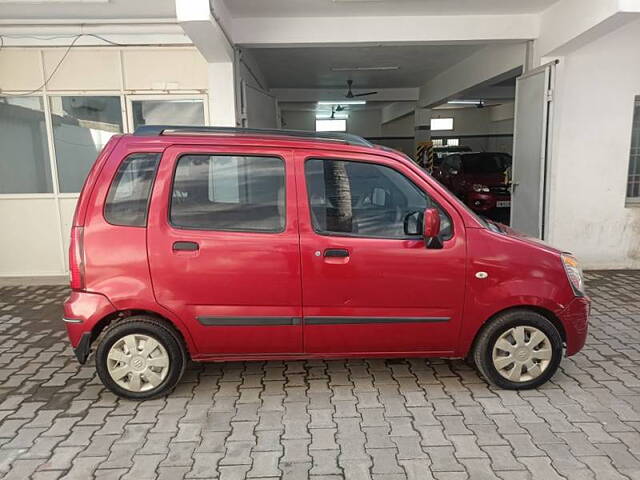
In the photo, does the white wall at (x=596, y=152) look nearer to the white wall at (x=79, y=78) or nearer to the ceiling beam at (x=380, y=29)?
the ceiling beam at (x=380, y=29)

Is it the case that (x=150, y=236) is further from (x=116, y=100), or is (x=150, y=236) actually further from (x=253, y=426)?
(x=116, y=100)

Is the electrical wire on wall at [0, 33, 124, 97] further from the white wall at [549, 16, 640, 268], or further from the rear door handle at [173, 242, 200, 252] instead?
the white wall at [549, 16, 640, 268]

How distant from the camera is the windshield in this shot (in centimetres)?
1121

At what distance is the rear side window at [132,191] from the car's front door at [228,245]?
65 millimetres

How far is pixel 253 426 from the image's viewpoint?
2967mm

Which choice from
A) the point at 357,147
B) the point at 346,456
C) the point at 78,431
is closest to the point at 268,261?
the point at 357,147

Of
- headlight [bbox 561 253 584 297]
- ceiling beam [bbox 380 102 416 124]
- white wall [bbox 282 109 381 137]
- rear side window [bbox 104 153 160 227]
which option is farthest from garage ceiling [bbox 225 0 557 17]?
white wall [bbox 282 109 381 137]

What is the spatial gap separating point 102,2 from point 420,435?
5.48 meters

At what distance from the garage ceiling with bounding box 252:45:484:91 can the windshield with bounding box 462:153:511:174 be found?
234cm

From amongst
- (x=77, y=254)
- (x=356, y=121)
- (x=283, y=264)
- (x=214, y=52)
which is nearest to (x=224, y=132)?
(x=283, y=264)

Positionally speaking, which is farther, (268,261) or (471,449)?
(268,261)

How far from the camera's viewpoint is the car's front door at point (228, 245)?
309cm

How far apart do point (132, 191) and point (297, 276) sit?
1.24 m

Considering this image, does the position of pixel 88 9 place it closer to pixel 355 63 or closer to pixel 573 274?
pixel 573 274
